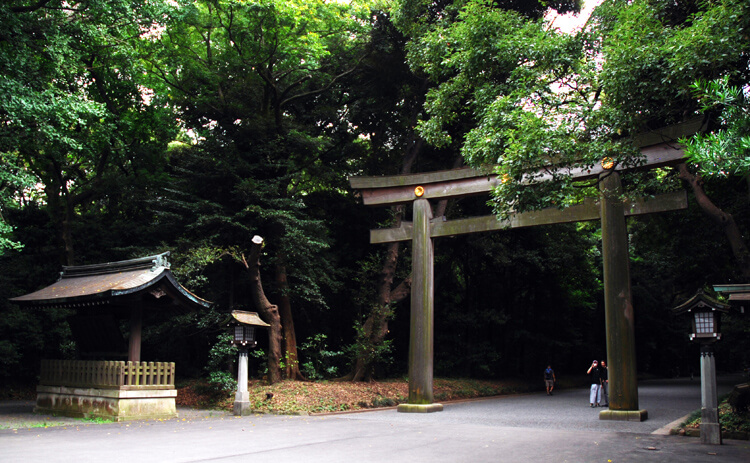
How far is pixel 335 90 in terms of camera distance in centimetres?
2111

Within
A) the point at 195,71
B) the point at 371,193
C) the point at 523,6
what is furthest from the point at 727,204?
the point at 195,71

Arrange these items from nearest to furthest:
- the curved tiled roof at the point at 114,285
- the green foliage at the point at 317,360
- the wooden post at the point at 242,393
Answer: the curved tiled roof at the point at 114,285 → the wooden post at the point at 242,393 → the green foliage at the point at 317,360

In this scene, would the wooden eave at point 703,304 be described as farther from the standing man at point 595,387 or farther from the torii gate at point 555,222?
the standing man at point 595,387

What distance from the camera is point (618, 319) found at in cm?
1143

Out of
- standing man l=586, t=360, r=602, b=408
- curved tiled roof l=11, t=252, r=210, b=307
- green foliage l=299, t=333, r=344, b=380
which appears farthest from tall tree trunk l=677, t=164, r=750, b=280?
curved tiled roof l=11, t=252, r=210, b=307

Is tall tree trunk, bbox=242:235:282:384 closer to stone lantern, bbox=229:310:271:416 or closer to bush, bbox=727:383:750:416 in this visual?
stone lantern, bbox=229:310:271:416

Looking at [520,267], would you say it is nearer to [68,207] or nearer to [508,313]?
[508,313]

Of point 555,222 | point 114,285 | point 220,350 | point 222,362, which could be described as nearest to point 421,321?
point 555,222

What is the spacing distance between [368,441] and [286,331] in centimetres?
971

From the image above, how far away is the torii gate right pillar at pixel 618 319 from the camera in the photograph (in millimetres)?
11203

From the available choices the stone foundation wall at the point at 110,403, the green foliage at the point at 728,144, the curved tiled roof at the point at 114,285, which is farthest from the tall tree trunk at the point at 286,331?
the green foliage at the point at 728,144

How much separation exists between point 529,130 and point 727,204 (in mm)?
10789

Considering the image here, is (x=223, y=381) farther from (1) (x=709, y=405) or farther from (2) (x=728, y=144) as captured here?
(2) (x=728, y=144)

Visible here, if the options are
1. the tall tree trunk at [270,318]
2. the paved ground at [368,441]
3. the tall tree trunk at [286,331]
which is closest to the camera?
the paved ground at [368,441]
